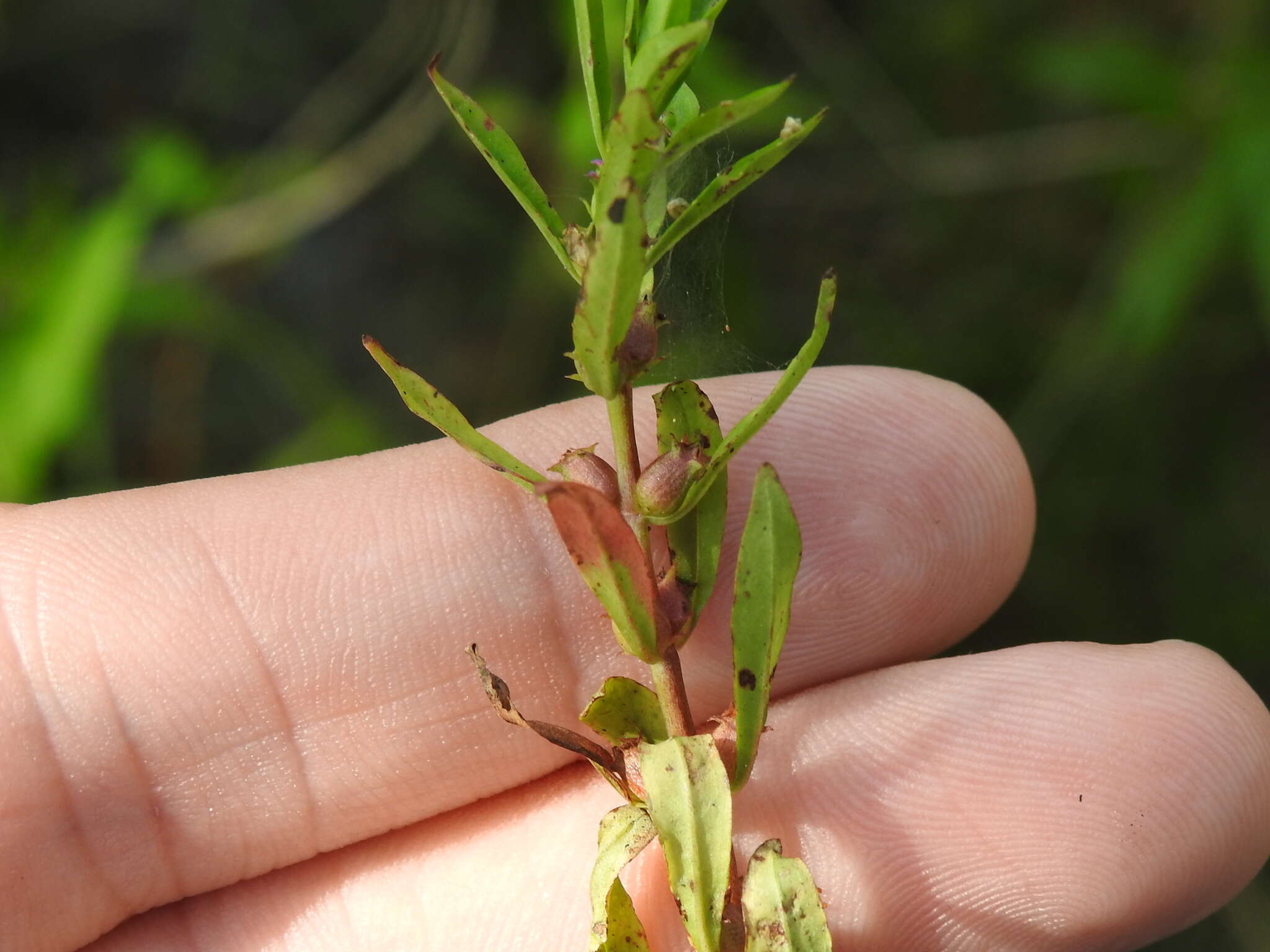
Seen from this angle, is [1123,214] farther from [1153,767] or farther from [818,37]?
[1153,767]

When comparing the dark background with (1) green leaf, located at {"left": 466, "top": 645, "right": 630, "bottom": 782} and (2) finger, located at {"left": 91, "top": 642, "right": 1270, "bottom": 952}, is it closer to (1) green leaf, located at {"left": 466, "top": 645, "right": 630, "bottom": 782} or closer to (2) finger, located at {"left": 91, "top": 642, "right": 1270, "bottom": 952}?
(2) finger, located at {"left": 91, "top": 642, "right": 1270, "bottom": 952}

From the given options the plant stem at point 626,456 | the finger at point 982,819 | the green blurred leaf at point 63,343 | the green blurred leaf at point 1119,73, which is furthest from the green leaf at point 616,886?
the green blurred leaf at point 1119,73

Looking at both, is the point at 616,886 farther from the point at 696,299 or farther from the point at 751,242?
the point at 751,242

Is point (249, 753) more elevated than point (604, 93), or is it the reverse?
point (604, 93)

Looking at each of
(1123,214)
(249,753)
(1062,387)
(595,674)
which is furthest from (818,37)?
(249,753)

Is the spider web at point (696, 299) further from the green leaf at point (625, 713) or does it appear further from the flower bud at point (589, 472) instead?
the green leaf at point (625, 713)

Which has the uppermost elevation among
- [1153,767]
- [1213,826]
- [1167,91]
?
[1167,91]

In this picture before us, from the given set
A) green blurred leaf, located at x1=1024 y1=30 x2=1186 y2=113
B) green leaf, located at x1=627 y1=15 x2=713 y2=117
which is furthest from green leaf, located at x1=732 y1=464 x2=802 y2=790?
green blurred leaf, located at x1=1024 y1=30 x2=1186 y2=113
